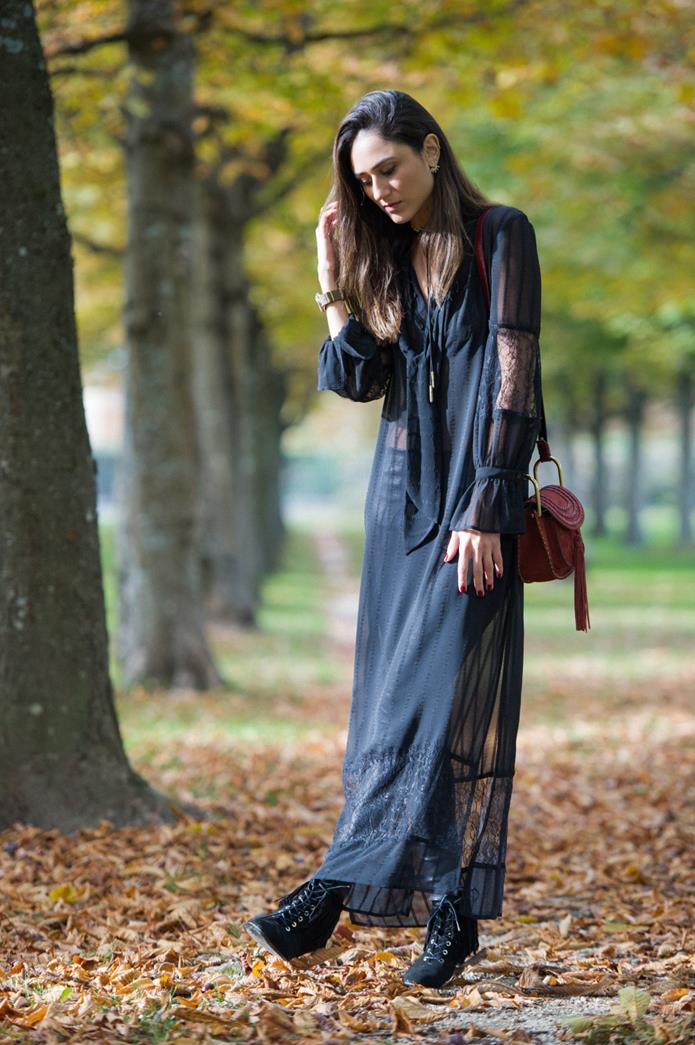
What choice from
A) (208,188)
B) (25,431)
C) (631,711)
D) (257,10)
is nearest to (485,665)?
(25,431)

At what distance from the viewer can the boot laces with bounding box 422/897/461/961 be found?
3842 millimetres

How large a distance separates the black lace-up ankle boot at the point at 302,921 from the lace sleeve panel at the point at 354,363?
1.43 meters

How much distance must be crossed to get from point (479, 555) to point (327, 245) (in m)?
1.09

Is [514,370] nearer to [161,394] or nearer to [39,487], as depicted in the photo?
[39,487]

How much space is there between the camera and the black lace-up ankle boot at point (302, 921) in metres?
3.85

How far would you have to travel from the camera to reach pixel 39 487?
215 inches

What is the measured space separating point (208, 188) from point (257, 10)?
319 inches

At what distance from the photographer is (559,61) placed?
1129cm

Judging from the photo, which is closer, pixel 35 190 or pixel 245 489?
pixel 35 190

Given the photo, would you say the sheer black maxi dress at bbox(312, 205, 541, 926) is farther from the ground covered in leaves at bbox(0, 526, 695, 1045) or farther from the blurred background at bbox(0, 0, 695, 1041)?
the blurred background at bbox(0, 0, 695, 1041)

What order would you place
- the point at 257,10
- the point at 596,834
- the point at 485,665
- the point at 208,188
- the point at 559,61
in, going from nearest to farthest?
the point at 485,665, the point at 596,834, the point at 257,10, the point at 559,61, the point at 208,188

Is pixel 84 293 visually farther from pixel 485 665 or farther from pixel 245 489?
pixel 485 665

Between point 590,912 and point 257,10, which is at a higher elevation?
point 257,10

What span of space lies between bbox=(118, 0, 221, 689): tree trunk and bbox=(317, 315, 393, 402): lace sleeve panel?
678 cm
